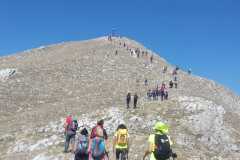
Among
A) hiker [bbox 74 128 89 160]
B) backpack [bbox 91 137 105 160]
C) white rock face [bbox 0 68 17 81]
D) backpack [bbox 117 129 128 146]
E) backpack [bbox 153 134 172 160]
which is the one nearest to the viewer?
backpack [bbox 153 134 172 160]

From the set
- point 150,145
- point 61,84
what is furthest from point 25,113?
point 150,145

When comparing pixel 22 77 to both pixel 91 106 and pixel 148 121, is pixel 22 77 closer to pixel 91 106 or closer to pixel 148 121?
pixel 91 106

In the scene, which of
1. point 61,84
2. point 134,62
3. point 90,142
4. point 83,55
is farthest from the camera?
point 83,55

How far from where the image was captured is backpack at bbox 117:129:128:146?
1964cm

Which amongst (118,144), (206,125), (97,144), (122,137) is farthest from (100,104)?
(97,144)

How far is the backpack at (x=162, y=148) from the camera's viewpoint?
13.1 m

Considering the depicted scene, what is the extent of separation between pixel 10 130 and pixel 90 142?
31445mm

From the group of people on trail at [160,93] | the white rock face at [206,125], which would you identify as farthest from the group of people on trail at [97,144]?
the group of people on trail at [160,93]

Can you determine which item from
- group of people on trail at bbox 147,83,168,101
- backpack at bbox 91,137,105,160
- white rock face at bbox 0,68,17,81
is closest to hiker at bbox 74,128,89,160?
backpack at bbox 91,137,105,160

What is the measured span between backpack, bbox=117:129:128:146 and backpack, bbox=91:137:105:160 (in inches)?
71.1

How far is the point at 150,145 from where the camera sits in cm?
1329

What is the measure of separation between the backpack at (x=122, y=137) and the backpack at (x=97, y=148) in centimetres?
181

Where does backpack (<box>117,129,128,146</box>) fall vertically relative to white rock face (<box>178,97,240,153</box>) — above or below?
below

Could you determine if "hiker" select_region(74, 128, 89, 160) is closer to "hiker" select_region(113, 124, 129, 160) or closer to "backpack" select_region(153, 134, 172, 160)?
"hiker" select_region(113, 124, 129, 160)
